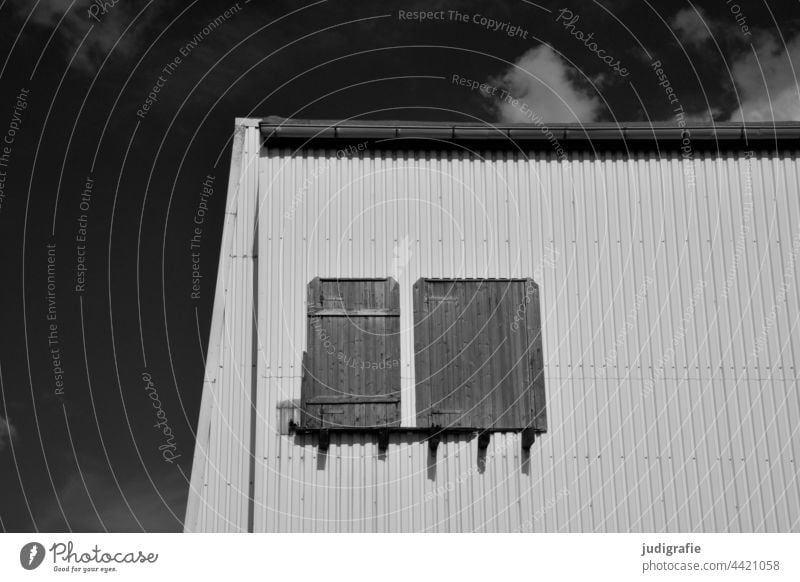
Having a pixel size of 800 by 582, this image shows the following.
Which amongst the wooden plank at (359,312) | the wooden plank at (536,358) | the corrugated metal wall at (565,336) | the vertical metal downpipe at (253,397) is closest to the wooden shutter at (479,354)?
the wooden plank at (536,358)

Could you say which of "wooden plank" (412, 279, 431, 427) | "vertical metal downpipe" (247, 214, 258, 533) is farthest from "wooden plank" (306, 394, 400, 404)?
"vertical metal downpipe" (247, 214, 258, 533)

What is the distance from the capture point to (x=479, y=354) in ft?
65.0

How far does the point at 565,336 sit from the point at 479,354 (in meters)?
1.72

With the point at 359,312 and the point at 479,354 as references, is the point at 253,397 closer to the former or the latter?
the point at 359,312

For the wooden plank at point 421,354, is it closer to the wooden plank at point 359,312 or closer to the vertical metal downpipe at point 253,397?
the wooden plank at point 359,312

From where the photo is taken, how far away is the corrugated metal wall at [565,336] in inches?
747

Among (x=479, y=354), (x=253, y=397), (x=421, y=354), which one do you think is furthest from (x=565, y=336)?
(x=253, y=397)

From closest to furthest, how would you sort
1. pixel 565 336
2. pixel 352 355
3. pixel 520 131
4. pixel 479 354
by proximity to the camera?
pixel 352 355 → pixel 479 354 → pixel 565 336 → pixel 520 131

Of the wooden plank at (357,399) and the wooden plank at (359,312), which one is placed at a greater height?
the wooden plank at (359,312)

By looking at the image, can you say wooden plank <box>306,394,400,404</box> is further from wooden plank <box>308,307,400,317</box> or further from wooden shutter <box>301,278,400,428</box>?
wooden plank <box>308,307,400,317</box>

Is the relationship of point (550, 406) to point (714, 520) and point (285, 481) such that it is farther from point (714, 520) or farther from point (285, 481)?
point (285, 481)

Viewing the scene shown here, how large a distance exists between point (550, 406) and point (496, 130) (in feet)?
18.8

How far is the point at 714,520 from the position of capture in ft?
62.0

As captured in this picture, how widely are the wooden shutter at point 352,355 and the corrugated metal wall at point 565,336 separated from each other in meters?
0.26
